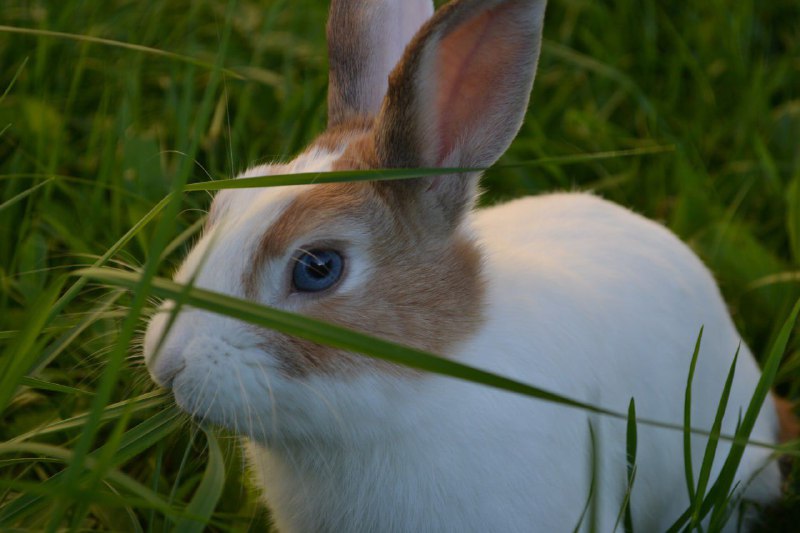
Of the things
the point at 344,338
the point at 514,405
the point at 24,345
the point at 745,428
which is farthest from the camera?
the point at 514,405

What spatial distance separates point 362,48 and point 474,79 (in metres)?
0.45

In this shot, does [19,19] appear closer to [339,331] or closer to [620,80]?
[620,80]

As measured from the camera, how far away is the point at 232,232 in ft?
8.19

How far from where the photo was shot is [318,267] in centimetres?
250

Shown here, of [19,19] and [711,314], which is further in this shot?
[19,19]

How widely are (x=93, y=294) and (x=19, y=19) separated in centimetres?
152

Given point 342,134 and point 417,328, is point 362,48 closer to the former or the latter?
point 342,134

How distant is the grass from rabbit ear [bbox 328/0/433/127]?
0.31m

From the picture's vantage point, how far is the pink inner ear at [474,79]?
2.65 meters

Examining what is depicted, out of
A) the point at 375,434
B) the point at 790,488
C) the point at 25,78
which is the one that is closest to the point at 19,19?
the point at 25,78

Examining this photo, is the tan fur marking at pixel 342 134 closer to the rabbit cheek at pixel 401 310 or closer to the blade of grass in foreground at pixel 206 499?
the rabbit cheek at pixel 401 310

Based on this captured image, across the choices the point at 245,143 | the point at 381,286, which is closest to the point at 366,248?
the point at 381,286

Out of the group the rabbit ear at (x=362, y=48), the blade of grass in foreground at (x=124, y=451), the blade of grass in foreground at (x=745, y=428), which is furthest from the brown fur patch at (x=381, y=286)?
the blade of grass in foreground at (x=745, y=428)

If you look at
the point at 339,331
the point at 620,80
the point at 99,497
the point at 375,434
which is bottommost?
the point at 99,497
